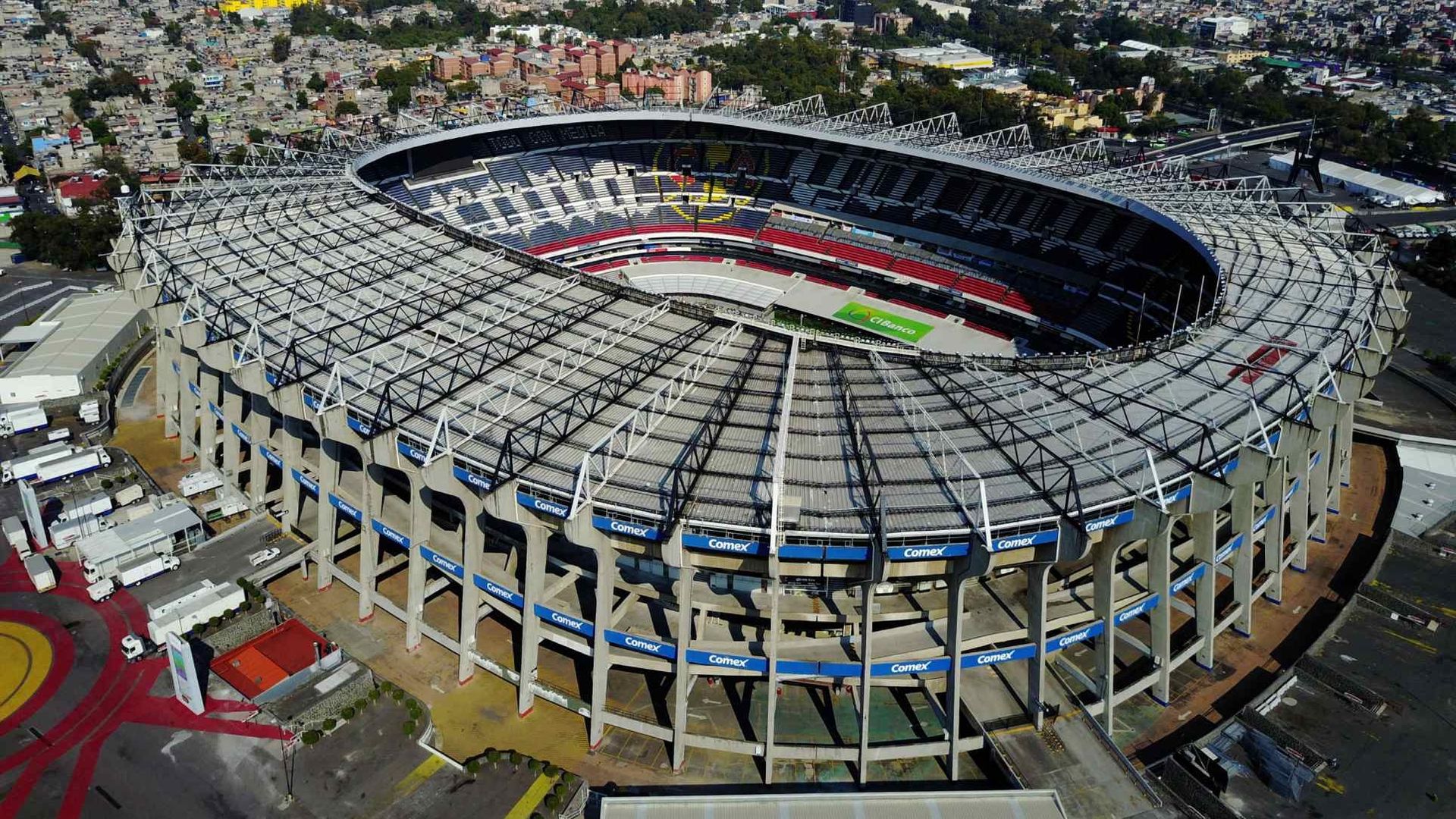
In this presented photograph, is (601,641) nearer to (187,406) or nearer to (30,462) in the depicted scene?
(187,406)

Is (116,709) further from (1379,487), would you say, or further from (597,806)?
(1379,487)

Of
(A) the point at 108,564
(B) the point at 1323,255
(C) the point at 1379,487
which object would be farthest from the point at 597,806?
(B) the point at 1323,255

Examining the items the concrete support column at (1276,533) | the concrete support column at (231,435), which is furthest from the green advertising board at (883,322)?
the concrete support column at (231,435)

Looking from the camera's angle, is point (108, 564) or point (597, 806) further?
point (108, 564)

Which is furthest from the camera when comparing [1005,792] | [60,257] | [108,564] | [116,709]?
[60,257]

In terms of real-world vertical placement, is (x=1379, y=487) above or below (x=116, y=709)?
above

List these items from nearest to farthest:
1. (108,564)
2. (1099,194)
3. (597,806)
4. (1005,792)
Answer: (1005,792)
(597,806)
(108,564)
(1099,194)

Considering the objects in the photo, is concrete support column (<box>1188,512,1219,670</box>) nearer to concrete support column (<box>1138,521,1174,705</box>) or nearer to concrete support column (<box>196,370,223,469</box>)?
concrete support column (<box>1138,521,1174,705</box>)
